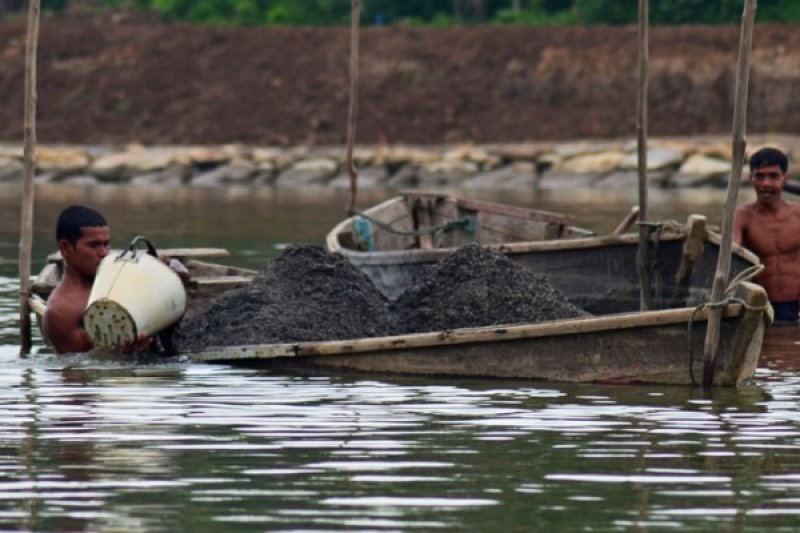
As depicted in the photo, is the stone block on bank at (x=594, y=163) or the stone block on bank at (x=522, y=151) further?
the stone block on bank at (x=522, y=151)

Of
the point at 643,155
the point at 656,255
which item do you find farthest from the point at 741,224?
the point at 643,155

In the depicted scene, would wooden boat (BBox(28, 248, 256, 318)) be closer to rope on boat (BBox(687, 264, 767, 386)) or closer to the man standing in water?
the man standing in water

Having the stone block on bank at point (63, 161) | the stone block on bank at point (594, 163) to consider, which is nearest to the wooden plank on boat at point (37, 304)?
the stone block on bank at point (594, 163)

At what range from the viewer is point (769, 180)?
1421 cm

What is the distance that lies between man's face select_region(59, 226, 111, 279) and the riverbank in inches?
1028

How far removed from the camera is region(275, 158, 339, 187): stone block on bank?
41375 millimetres

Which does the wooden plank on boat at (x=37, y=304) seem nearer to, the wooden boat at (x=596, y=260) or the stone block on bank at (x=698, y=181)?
the wooden boat at (x=596, y=260)

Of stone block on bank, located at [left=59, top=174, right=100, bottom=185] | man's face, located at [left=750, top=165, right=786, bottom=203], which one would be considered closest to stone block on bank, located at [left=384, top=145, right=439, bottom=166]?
stone block on bank, located at [left=59, top=174, right=100, bottom=185]

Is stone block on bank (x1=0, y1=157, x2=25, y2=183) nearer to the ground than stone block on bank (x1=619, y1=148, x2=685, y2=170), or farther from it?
nearer to the ground

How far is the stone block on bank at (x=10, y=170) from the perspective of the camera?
1715 inches

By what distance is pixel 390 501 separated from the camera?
26.7 ft

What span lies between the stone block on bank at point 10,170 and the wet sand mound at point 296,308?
31008 mm

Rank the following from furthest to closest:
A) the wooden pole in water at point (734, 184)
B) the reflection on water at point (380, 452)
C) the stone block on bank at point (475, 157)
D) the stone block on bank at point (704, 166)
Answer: the stone block on bank at point (475, 157) < the stone block on bank at point (704, 166) < the wooden pole in water at point (734, 184) < the reflection on water at point (380, 452)

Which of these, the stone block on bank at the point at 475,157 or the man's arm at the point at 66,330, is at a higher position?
the man's arm at the point at 66,330
